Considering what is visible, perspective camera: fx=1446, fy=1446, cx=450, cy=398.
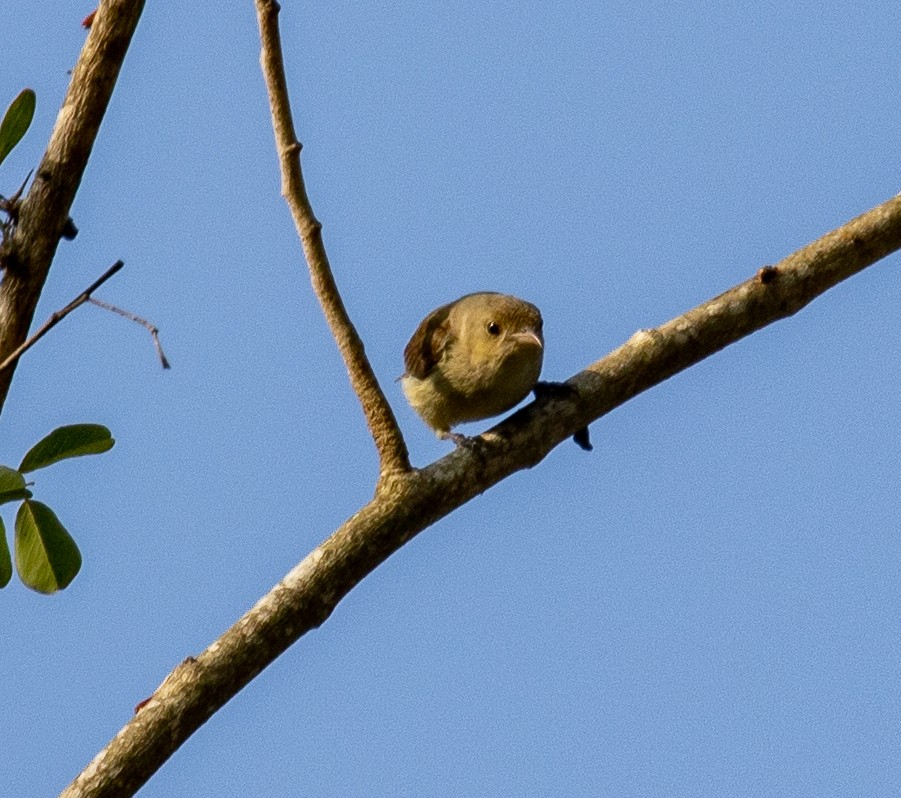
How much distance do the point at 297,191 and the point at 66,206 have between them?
2.51 feet

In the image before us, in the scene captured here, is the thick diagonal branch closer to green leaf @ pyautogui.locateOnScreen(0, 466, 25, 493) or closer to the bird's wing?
green leaf @ pyautogui.locateOnScreen(0, 466, 25, 493)

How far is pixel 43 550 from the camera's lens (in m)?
4.02

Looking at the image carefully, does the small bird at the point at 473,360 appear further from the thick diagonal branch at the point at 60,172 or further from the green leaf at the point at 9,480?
the green leaf at the point at 9,480

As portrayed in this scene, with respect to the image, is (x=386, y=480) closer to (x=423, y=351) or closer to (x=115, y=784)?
(x=115, y=784)

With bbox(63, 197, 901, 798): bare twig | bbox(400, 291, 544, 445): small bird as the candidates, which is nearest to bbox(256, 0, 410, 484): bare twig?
bbox(63, 197, 901, 798): bare twig

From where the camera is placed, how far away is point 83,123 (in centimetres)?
462

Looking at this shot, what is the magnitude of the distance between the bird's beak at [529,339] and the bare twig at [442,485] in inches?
51.3

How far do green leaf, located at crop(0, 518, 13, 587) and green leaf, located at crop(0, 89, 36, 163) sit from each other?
1077mm

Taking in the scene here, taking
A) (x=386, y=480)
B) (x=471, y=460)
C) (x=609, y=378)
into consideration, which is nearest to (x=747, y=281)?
(x=609, y=378)

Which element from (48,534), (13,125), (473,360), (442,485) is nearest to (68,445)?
(48,534)

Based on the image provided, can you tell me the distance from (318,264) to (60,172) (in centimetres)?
88

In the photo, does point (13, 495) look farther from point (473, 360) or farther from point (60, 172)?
point (473, 360)

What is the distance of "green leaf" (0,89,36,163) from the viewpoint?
4180 millimetres

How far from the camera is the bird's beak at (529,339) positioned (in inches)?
264
